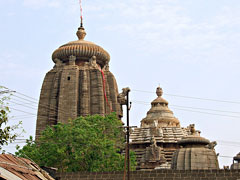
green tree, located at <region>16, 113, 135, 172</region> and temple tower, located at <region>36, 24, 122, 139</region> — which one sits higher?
temple tower, located at <region>36, 24, 122, 139</region>

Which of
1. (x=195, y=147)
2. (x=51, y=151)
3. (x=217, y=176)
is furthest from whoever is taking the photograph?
(x=51, y=151)

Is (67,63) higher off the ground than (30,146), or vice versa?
(67,63)

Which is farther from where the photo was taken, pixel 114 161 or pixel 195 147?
pixel 114 161

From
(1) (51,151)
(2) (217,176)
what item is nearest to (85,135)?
(1) (51,151)

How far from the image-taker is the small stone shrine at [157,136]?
6078cm

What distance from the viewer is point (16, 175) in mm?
17438

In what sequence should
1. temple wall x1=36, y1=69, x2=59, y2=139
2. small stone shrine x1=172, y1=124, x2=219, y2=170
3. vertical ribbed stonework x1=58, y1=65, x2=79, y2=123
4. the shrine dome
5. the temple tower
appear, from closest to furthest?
small stone shrine x1=172, y1=124, x2=219, y2=170 < vertical ribbed stonework x1=58, y1=65, x2=79, y2=123 < the temple tower < temple wall x1=36, y1=69, x2=59, y2=139 < the shrine dome

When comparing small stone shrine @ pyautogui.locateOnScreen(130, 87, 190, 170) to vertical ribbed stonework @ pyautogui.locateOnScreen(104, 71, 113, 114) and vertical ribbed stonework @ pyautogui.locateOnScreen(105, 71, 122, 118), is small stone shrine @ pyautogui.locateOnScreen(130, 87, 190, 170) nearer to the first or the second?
vertical ribbed stonework @ pyautogui.locateOnScreen(105, 71, 122, 118)

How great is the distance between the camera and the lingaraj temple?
205 feet

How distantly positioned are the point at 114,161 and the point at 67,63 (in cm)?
3197

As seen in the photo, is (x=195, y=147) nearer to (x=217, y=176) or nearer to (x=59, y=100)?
(x=217, y=176)

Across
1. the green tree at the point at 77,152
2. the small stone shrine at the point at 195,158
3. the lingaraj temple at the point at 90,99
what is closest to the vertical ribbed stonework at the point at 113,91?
the lingaraj temple at the point at 90,99

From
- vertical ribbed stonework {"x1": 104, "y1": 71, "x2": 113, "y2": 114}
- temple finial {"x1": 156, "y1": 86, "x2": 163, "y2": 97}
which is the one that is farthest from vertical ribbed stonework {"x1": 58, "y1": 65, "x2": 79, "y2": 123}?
temple finial {"x1": 156, "y1": 86, "x2": 163, "y2": 97}

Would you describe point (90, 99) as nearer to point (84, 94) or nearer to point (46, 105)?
point (84, 94)
